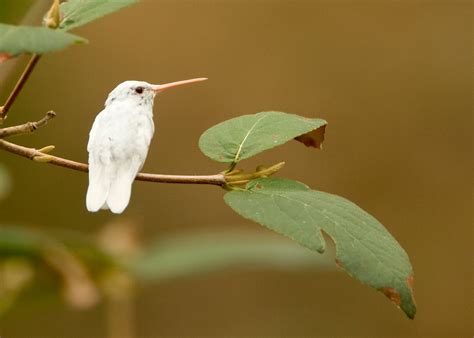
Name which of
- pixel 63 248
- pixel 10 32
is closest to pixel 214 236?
pixel 63 248

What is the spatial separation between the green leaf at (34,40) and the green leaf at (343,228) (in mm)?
222

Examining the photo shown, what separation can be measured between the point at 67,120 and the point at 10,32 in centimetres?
258

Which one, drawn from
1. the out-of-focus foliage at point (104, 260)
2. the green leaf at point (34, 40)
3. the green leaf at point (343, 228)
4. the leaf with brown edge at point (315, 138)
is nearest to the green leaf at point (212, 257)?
the out-of-focus foliage at point (104, 260)

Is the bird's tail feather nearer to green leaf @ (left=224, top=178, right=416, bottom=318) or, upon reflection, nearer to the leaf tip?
green leaf @ (left=224, top=178, right=416, bottom=318)

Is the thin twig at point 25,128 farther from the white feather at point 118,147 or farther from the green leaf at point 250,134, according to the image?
the green leaf at point 250,134

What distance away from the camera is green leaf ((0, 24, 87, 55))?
0.71m

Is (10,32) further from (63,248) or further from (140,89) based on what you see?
(63,248)

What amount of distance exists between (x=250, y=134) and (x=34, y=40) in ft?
0.93

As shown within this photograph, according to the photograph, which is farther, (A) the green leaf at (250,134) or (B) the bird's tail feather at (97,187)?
(A) the green leaf at (250,134)

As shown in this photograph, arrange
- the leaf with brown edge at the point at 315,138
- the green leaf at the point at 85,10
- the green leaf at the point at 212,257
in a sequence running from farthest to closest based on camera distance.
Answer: the green leaf at the point at 212,257, the leaf with brown edge at the point at 315,138, the green leaf at the point at 85,10

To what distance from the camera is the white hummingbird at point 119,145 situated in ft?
2.46

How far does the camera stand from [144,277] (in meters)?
1.59

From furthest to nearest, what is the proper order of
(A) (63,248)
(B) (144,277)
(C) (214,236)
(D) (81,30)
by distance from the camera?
(D) (81,30) → (C) (214,236) → (B) (144,277) → (A) (63,248)

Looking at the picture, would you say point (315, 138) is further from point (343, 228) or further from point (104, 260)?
point (104, 260)
